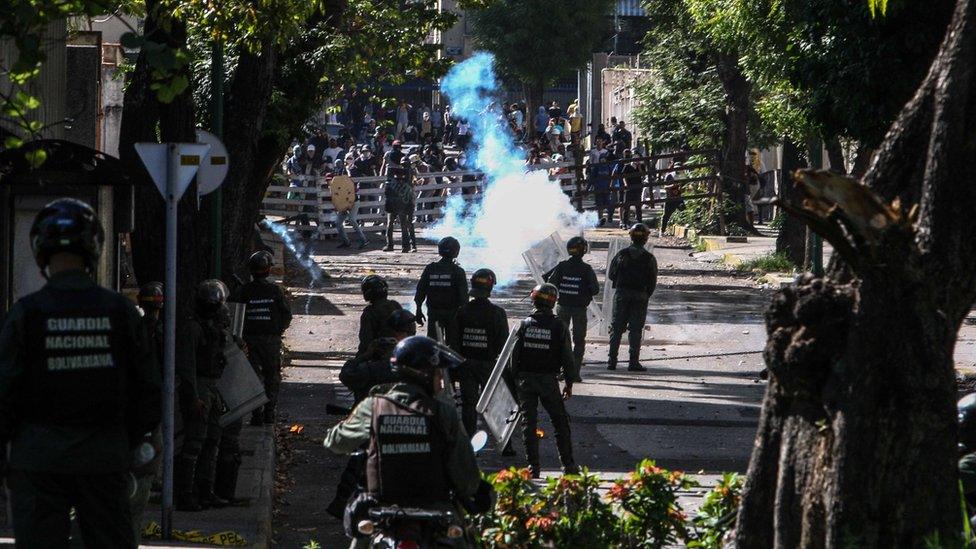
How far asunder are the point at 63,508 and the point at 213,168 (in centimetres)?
782

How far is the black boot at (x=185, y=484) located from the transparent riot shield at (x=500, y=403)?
283 centimetres

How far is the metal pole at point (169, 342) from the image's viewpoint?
8586mm

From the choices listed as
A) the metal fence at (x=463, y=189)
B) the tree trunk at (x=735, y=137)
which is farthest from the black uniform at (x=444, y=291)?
the metal fence at (x=463, y=189)

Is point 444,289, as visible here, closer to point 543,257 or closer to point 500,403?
point 543,257

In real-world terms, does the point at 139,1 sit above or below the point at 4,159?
above

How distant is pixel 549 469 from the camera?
1267 centimetres

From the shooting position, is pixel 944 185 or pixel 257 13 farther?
pixel 257 13

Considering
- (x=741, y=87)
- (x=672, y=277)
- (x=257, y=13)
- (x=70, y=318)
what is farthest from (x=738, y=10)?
(x=70, y=318)

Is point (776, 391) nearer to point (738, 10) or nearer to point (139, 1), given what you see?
point (139, 1)

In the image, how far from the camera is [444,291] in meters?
15.4

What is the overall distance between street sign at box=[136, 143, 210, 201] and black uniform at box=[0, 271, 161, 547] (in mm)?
3335

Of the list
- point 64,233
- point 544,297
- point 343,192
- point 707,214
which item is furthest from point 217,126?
point 707,214

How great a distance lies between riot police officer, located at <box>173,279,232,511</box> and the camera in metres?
9.39

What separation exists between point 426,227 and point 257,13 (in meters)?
26.5
